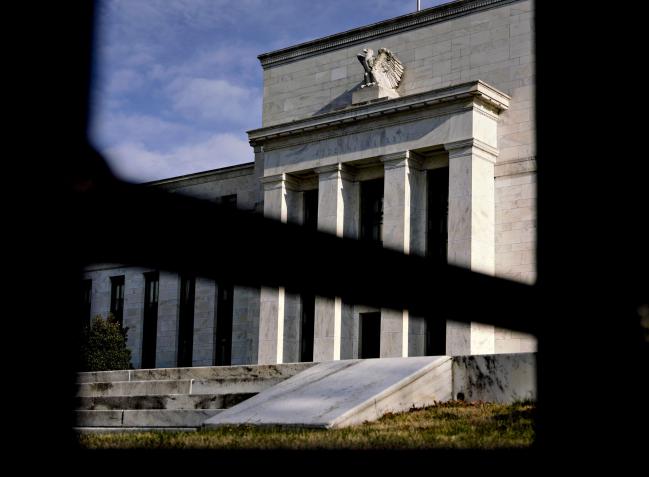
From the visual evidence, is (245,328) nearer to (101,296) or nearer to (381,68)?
(101,296)

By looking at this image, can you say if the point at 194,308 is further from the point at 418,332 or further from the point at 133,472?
the point at 133,472

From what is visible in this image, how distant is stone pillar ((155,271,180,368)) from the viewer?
4750cm

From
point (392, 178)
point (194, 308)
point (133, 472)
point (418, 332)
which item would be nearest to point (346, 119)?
point (392, 178)

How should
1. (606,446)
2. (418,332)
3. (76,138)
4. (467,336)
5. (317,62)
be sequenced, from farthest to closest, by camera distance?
(317,62) → (418,332) → (467,336) → (606,446) → (76,138)

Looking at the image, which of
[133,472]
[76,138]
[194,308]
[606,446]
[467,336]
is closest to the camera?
[76,138]

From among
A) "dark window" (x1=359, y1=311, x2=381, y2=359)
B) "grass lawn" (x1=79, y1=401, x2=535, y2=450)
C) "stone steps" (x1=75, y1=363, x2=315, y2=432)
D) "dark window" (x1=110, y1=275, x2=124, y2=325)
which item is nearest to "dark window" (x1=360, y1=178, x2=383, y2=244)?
"dark window" (x1=359, y1=311, x2=381, y2=359)

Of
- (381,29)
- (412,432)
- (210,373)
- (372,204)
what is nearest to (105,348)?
(372,204)

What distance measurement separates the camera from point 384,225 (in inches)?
1523

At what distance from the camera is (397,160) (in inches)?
1519

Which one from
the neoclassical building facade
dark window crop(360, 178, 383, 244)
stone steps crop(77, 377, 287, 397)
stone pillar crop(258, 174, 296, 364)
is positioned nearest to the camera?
stone steps crop(77, 377, 287, 397)

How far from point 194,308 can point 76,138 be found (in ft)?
156

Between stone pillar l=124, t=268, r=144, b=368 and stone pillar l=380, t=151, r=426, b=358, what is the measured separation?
15.7 metres

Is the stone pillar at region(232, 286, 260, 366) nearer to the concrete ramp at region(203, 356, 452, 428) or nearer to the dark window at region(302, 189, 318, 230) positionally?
the dark window at region(302, 189, 318, 230)

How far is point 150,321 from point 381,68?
59.5 ft
